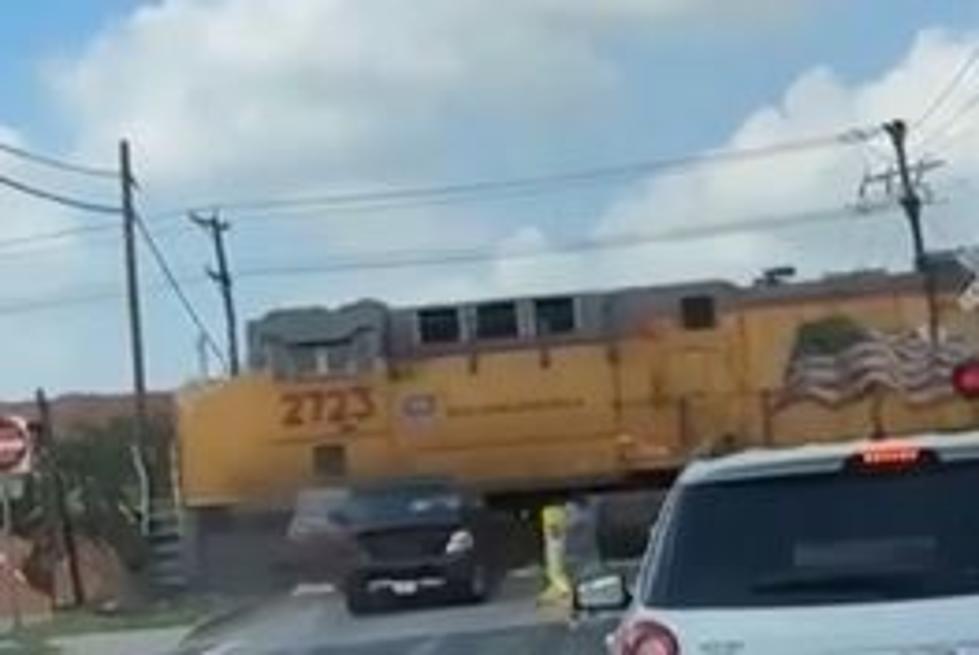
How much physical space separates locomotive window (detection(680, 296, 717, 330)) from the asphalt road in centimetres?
576

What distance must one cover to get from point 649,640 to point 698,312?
36.0 m

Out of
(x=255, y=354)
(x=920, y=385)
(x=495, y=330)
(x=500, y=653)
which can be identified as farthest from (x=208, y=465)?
(x=500, y=653)

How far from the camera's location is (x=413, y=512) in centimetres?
3850

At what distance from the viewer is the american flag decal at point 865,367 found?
44.0 metres

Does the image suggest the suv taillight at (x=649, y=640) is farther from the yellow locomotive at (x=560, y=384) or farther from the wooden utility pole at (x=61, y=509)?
the wooden utility pole at (x=61, y=509)

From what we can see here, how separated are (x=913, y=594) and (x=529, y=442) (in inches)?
1420

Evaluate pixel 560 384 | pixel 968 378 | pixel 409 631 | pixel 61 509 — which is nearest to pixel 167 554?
pixel 61 509

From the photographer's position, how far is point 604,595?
35.3 feet

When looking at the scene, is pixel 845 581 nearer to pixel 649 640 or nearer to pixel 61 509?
pixel 649 640

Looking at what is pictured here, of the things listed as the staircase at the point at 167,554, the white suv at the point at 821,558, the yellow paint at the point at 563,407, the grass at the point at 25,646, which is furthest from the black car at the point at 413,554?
the white suv at the point at 821,558

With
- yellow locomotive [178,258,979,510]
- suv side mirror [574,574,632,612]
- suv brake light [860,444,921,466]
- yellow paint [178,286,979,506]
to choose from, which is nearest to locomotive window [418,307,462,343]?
yellow locomotive [178,258,979,510]

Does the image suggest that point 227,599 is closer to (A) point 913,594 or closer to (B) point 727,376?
(B) point 727,376

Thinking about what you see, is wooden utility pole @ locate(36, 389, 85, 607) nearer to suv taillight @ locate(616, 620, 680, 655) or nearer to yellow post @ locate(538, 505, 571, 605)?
yellow post @ locate(538, 505, 571, 605)

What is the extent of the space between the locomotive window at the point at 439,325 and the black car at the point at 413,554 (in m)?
Answer: 6.33
